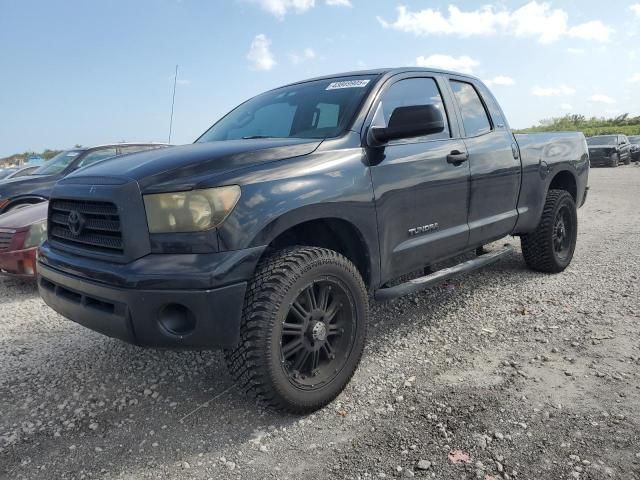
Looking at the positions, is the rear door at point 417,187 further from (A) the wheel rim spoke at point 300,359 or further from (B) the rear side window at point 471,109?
(A) the wheel rim spoke at point 300,359

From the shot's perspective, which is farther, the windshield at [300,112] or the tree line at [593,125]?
the tree line at [593,125]

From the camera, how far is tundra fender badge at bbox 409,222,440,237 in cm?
323

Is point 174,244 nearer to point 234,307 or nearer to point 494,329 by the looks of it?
point 234,307

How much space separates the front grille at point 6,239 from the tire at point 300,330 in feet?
11.4

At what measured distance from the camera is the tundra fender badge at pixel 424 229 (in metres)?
3.23

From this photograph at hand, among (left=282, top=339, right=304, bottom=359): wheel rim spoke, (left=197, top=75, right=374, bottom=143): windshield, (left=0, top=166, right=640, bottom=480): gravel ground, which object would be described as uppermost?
(left=197, top=75, right=374, bottom=143): windshield

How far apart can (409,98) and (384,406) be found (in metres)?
2.08

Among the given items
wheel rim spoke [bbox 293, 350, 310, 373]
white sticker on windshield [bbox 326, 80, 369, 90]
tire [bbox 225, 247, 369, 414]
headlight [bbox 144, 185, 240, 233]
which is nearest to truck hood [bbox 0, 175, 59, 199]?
white sticker on windshield [bbox 326, 80, 369, 90]

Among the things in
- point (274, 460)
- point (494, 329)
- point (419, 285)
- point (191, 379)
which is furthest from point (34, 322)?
point (494, 329)

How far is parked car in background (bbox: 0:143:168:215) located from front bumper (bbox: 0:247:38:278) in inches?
62.0

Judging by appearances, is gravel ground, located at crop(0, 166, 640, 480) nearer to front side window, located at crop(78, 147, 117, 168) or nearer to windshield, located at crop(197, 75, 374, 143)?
windshield, located at crop(197, 75, 374, 143)

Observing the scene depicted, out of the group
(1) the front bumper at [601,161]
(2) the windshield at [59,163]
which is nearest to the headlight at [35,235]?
(2) the windshield at [59,163]

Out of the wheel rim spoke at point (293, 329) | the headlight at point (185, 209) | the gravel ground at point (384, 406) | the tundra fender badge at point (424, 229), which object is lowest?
the gravel ground at point (384, 406)

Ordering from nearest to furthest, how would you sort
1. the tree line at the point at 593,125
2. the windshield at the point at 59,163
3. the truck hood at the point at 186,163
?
the truck hood at the point at 186,163, the windshield at the point at 59,163, the tree line at the point at 593,125
